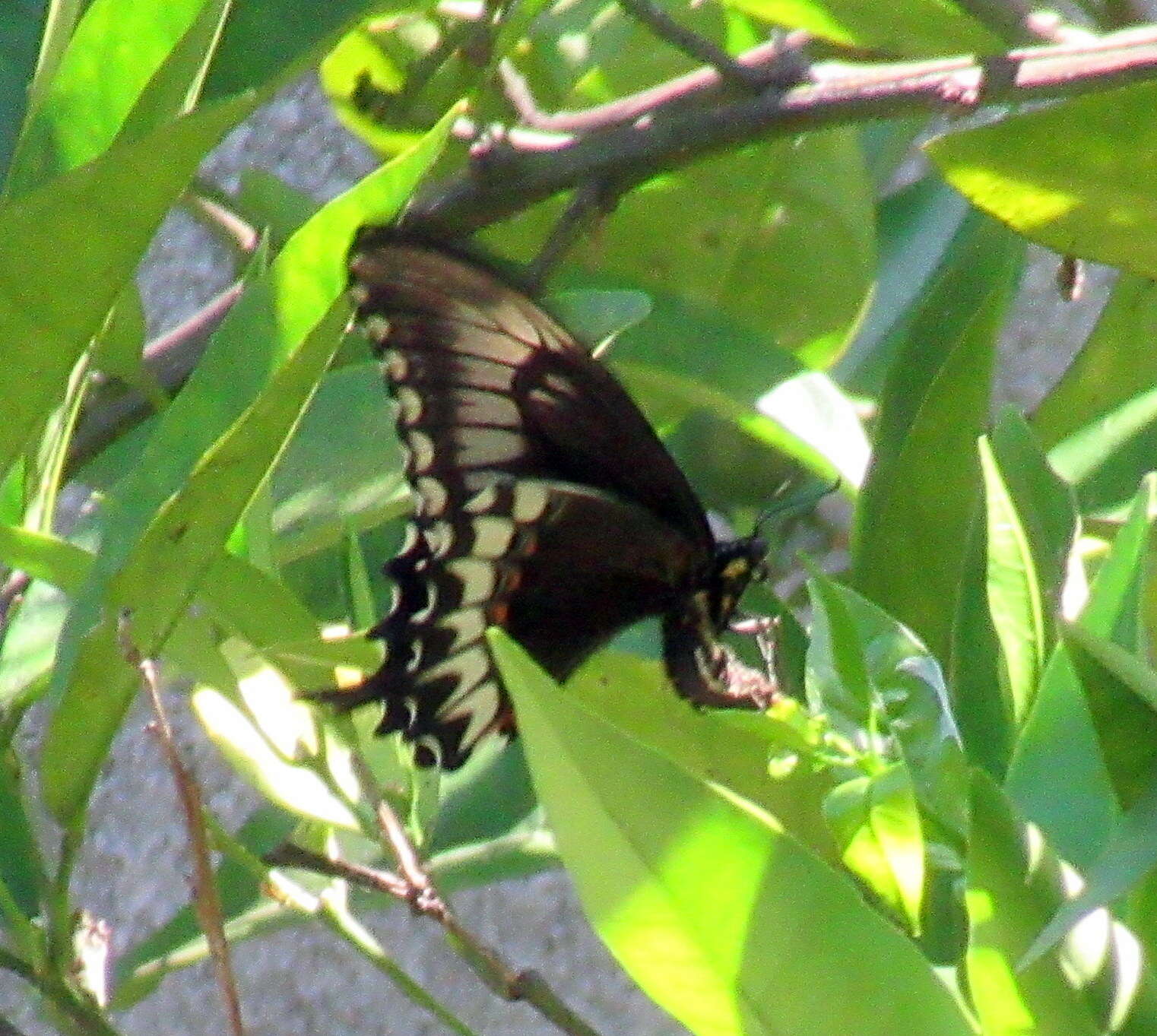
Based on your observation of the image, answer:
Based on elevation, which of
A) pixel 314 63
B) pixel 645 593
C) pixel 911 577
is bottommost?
pixel 645 593

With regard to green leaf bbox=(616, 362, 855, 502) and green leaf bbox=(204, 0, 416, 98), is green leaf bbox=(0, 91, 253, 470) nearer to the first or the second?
green leaf bbox=(204, 0, 416, 98)

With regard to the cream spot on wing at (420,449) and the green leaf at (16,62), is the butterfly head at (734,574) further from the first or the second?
the green leaf at (16,62)

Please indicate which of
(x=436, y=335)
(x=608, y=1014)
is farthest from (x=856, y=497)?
(x=608, y=1014)

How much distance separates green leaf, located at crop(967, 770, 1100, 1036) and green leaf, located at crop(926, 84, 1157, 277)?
30 cm

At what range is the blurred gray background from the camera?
180 centimetres

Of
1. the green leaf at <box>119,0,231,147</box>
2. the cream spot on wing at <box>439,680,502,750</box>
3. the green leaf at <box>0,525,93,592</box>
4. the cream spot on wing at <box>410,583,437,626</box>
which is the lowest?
the cream spot on wing at <box>439,680,502,750</box>

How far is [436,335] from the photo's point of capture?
0.80m

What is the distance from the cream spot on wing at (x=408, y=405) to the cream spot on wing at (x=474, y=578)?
0.13 metres

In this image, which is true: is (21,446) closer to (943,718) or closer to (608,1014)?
(943,718)

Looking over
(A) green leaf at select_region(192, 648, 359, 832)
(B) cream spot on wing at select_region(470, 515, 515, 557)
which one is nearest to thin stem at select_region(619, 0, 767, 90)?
(B) cream spot on wing at select_region(470, 515, 515, 557)

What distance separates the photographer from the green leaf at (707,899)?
43 cm

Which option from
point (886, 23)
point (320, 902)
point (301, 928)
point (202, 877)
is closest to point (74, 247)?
point (202, 877)

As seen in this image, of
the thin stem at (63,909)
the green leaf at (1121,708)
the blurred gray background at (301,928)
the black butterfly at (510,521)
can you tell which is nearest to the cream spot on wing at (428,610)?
the black butterfly at (510,521)

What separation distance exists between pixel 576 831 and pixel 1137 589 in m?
0.18
